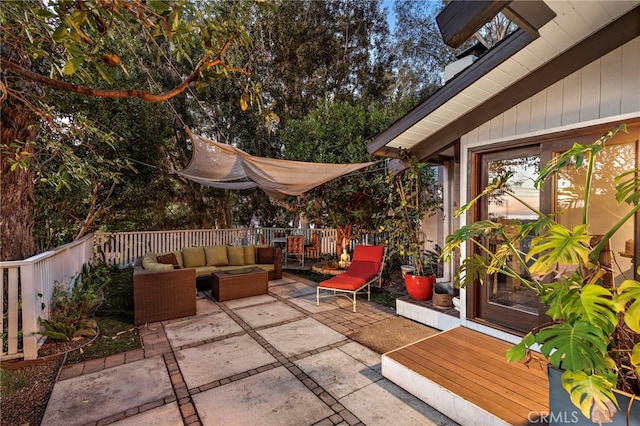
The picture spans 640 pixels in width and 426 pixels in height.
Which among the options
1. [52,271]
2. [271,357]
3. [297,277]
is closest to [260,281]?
[297,277]

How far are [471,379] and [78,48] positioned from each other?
12.7ft

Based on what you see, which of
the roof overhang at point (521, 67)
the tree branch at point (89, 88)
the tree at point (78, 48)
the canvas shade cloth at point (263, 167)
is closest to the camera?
the tree at point (78, 48)

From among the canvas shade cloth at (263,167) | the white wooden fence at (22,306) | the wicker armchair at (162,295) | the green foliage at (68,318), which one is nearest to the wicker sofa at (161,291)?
the wicker armchair at (162,295)

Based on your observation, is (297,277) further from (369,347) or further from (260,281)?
(369,347)

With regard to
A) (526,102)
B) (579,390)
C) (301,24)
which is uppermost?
(301,24)

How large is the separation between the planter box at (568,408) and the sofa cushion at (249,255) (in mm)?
6080

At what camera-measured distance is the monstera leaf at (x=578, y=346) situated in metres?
1.24

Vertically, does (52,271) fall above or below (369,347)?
above

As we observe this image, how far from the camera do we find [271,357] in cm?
329

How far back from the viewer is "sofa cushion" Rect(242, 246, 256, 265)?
6.97 m

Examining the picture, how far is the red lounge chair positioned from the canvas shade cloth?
1.63 meters

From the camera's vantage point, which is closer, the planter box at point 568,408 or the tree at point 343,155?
the planter box at point 568,408

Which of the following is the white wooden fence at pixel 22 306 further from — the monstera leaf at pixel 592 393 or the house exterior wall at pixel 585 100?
the house exterior wall at pixel 585 100

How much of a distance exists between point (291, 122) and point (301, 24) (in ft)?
16.3
